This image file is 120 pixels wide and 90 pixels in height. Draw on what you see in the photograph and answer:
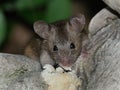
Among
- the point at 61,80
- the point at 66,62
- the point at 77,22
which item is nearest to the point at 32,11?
the point at 77,22

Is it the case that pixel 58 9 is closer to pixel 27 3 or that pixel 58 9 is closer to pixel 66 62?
pixel 27 3

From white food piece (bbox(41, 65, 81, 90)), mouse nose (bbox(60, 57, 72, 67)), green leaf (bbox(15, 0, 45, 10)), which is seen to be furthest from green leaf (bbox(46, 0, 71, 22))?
white food piece (bbox(41, 65, 81, 90))

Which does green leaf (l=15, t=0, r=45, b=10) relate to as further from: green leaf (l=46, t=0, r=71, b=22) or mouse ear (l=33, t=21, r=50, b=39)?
mouse ear (l=33, t=21, r=50, b=39)

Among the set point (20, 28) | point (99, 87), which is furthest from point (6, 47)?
point (99, 87)

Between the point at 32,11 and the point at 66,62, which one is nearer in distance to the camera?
the point at 66,62

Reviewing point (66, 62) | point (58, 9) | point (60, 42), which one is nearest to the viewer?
point (66, 62)

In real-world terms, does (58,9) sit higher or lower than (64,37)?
higher
